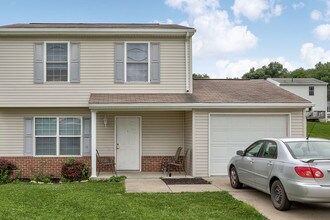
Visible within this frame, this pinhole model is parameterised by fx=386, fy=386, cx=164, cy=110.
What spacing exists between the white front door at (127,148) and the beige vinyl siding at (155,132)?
0.63 feet

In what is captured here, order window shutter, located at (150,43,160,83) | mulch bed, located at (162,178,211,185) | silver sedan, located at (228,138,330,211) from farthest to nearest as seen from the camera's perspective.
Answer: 1. window shutter, located at (150,43,160,83)
2. mulch bed, located at (162,178,211,185)
3. silver sedan, located at (228,138,330,211)

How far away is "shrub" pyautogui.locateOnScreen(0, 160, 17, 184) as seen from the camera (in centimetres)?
1285

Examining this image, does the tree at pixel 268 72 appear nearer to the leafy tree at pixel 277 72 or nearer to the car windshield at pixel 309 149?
the leafy tree at pixel 277 72

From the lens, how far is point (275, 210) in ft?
25.4

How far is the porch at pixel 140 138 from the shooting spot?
47.1 feet

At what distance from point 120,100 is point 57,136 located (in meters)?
3.00

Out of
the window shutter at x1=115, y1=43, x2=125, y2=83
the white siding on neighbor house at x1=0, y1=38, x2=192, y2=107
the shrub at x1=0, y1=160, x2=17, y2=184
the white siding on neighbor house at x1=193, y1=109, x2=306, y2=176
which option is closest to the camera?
the shrub at x1=0, y1=160, x2=17, y2=184

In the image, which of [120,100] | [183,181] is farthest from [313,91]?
[183,181]

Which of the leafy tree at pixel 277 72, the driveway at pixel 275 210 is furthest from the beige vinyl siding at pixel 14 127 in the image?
the leafy tree at pixel 277 72

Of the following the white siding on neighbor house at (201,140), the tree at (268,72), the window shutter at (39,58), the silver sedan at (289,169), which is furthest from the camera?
the tree at (268,72)

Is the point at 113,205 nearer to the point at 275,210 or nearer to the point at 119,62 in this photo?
the point at 275,210

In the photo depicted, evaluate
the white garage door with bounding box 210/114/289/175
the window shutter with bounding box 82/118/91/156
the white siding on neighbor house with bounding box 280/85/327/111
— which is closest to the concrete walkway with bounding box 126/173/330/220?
the white garage door with bounding box 210/114/289/175

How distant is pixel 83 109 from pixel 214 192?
6536 millimetres

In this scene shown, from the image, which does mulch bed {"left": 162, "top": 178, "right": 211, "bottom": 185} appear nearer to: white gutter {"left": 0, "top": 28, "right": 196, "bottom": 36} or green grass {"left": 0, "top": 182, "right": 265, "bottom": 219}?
green grass {"left": 0, "top": 182, "right": 265, "bottom": 219}
